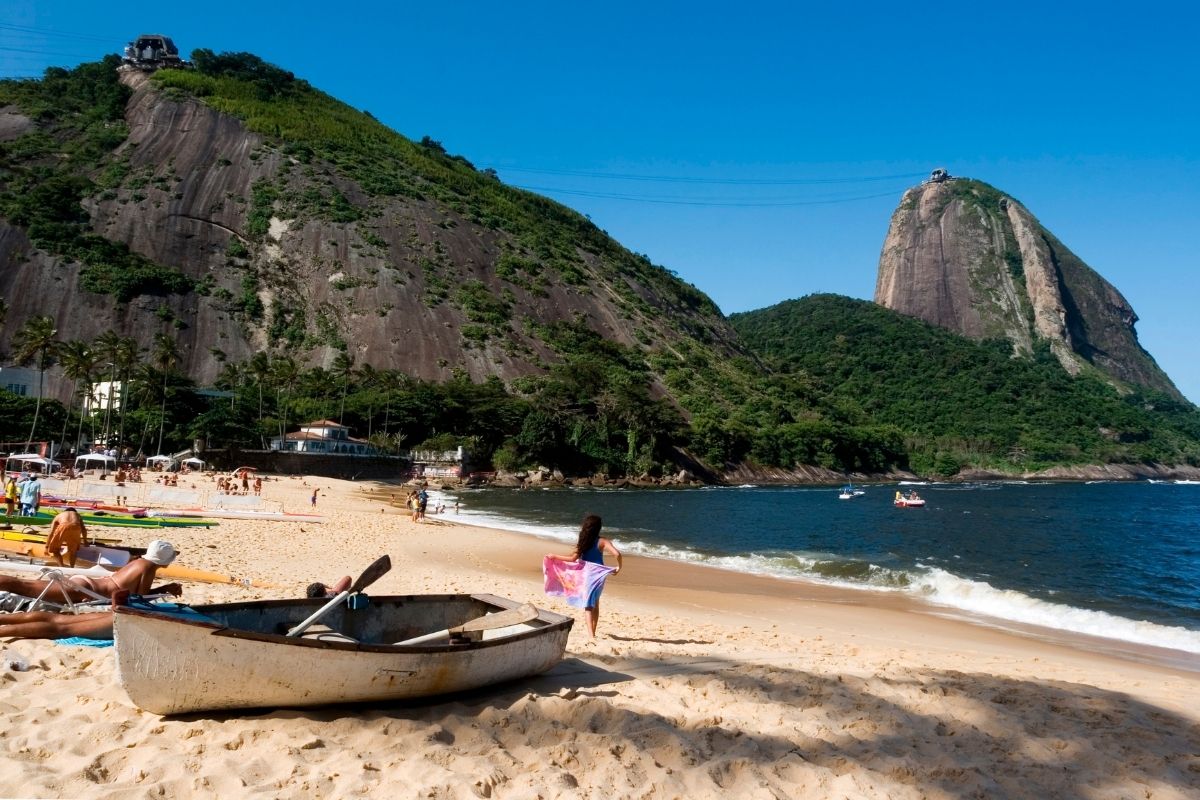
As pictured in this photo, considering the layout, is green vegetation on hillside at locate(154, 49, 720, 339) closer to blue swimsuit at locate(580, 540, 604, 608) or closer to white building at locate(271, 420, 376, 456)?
white building at locate(271, 420, 376, 456)

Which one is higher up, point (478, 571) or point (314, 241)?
point (314, 241)

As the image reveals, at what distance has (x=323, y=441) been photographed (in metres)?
70.9

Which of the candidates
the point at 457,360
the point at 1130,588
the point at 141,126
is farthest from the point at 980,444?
the point at 141,126

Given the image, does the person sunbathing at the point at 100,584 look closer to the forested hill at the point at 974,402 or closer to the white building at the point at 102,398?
the white building at the point at 102,398

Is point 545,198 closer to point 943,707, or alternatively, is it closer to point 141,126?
point 141,126

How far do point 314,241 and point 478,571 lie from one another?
313 ft

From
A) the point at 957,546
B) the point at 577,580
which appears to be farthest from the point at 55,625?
the point at 957,546

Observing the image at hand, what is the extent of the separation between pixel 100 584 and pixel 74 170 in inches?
4820

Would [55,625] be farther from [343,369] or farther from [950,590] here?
[343,369]

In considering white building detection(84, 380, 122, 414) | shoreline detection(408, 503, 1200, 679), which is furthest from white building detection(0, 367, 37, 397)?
shoreline detection(408, 503, 1200, 679)

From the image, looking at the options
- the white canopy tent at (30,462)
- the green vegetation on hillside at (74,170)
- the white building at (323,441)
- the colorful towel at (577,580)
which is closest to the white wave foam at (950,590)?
the colorful towel at (577,580)

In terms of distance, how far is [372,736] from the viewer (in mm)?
5863

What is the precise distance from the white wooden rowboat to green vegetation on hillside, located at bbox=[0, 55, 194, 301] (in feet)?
312

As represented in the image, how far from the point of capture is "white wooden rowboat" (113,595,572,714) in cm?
566
